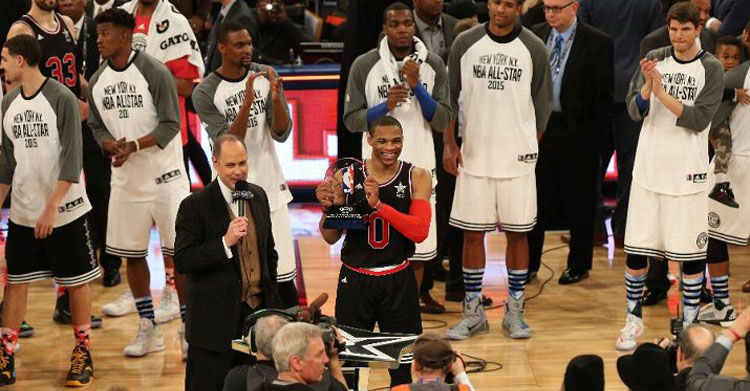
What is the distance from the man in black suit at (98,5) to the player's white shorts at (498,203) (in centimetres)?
339

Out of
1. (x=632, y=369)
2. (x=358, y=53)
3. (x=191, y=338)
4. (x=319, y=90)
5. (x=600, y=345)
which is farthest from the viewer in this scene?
(x=319, y=90)

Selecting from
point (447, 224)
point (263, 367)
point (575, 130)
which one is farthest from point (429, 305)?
point (263, 367)

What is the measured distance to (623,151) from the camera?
10492mm

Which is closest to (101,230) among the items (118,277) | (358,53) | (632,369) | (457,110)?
(118,277)

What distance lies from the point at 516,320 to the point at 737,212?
1662mm

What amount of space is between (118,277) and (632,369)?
18.3ft

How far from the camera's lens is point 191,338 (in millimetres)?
6512

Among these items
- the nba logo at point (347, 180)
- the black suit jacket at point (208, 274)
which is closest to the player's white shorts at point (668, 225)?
the nba logo at point (347, 180)

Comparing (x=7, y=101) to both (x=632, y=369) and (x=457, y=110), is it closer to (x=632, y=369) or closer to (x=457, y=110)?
(x=457, y=110)

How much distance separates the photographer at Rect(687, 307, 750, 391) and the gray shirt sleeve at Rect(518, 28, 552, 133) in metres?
3.08

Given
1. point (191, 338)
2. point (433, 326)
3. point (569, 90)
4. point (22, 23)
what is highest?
point (22, 23)

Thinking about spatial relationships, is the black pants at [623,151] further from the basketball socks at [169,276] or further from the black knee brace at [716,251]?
the basketball socks at [169,276]

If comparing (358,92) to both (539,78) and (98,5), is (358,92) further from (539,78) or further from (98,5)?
(98,5)

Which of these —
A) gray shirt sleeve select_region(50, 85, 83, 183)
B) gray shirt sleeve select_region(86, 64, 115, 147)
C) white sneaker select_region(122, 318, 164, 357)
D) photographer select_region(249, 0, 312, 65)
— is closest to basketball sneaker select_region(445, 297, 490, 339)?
white sneaker select_region(122, 318, 164, 357)
